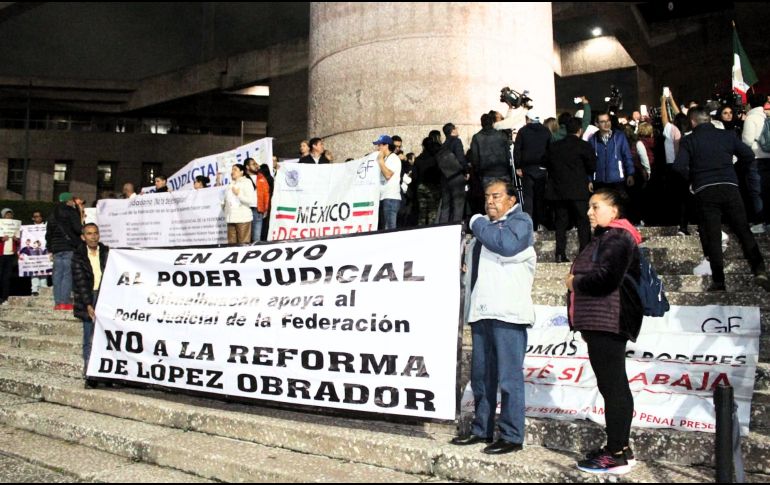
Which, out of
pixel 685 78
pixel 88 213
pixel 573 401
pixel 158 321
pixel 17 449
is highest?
pixel 685 78

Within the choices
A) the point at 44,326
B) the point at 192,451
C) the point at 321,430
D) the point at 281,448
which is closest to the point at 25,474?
the point at 192,451

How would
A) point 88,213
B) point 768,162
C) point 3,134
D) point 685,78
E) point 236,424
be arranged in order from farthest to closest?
point 3,134
point 685,78
point 88,213
point 768,162
point 236,424

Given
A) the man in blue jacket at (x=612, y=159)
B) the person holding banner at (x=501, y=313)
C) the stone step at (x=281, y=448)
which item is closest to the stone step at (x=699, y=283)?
the man in blue jacket at (x=612, y=159)

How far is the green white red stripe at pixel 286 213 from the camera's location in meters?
10.2

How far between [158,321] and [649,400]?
4.22 m

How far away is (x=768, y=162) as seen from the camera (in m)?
7.84

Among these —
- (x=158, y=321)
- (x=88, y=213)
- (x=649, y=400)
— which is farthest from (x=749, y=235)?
(x=88, y=213)

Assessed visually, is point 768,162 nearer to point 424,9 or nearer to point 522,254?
point 522,254

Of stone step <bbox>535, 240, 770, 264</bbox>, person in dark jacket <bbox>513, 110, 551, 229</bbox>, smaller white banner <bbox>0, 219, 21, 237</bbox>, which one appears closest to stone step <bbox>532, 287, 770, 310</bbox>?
stone step <bbox>535, 240, 770, 264</bbox>

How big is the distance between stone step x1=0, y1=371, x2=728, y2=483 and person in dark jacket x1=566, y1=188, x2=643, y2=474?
0.59 feet

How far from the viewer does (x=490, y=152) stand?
8.84 m

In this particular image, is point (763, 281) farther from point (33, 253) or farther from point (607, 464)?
point (33, 253)

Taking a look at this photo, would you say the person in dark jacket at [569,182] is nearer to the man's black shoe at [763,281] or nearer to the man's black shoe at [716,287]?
the man's black shoe at [716,287]

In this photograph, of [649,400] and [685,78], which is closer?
[649,400]
